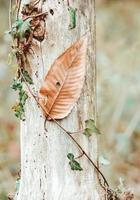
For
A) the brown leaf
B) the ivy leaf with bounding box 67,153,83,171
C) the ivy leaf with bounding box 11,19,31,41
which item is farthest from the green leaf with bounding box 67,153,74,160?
the ivy leaf with bounding box 11,19,31,41

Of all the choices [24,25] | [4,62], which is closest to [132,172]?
[4,62]

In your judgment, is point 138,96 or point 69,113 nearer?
point 69,113

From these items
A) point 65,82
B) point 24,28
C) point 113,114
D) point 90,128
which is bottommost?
point 90,128

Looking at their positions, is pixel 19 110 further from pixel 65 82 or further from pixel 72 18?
pixel 72 18

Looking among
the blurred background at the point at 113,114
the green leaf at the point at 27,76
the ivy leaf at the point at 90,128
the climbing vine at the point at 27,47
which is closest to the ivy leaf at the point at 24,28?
the climbing vine at the point at 27,47

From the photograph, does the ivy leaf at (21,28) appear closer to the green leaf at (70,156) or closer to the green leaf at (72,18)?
the green leaf at (72,18)

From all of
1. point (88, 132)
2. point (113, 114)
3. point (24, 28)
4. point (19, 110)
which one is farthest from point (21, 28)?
point (113, 114)

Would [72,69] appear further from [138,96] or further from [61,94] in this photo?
[138,96]
